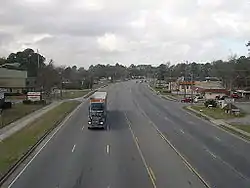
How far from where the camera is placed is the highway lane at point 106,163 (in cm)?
2345

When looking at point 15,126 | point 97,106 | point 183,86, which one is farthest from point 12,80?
point 97,106

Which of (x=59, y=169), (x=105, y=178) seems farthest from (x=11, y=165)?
(x=105, y=178)

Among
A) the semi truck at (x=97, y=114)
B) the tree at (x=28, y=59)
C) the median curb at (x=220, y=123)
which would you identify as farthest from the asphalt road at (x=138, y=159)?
the tree at (x=28, y=59)

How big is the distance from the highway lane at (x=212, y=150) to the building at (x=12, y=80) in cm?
6754

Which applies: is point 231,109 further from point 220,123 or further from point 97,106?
point 97,106

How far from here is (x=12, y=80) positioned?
398 feet

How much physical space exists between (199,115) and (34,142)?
35.0m

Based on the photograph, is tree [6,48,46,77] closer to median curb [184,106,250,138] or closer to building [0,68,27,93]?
building [0,68,27,93]

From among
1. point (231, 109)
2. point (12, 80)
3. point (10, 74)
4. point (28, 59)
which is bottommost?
point (231, 109)

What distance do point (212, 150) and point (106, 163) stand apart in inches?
392

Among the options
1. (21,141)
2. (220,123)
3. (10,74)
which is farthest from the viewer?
(10,74)

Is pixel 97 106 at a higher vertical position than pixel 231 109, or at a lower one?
higher

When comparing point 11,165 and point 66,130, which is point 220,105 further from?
point 11,165

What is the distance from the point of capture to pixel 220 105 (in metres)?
84.1
